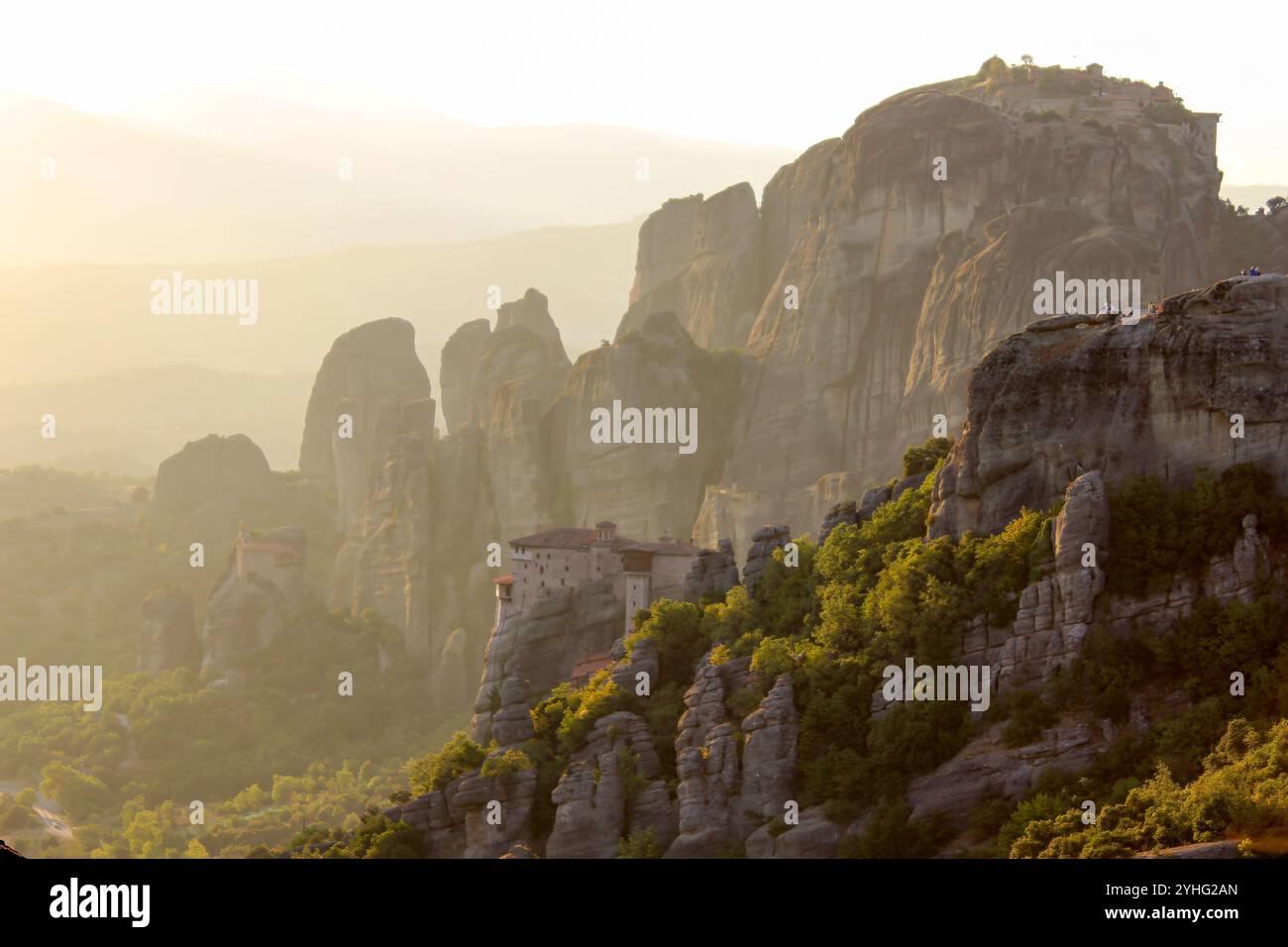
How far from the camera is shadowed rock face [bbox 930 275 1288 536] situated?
5150 cm

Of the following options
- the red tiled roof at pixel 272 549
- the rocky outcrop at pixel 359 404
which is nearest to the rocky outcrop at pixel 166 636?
the red tiled roof at pixel 272 549

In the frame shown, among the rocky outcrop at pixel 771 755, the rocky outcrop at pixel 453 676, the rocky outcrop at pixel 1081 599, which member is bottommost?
the rocky outcrop at pixel 453 676

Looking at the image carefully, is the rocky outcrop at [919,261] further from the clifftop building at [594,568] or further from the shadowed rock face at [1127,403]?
the shadowed rock face at [1127,403]

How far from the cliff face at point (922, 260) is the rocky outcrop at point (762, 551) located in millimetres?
33615

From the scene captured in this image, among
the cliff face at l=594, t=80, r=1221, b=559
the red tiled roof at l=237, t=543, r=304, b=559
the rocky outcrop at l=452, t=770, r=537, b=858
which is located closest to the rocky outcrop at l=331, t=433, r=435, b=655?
the red tiled roof at l=237, t=543, r=304, b=559

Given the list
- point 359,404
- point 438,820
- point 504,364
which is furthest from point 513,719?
point 359,404

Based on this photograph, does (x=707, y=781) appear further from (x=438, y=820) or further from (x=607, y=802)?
(x=438, y=820)

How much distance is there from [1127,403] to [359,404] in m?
107

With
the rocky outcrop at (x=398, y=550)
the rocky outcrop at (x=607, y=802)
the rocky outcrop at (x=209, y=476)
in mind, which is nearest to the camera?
the rocky outcrop at (x=607, y=802)

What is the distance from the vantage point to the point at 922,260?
4569 inches

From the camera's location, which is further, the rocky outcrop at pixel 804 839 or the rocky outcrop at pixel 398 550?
the rocky outcrop at pixel 398 550

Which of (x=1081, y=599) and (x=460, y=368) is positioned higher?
(x=460, y=368)

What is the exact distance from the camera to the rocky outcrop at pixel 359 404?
148 metres
